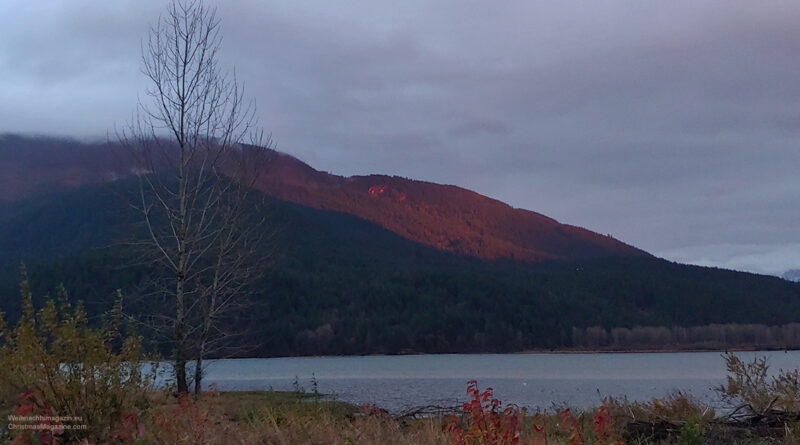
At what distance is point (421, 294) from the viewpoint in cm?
13262

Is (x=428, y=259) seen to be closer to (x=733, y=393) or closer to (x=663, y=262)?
(x=663, y=262)

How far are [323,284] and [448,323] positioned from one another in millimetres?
22109

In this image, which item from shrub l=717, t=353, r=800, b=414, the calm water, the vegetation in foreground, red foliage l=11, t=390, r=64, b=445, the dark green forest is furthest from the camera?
the dark green forest

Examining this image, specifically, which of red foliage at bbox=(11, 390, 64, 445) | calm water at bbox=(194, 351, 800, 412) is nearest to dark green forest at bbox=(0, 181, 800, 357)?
calm water at bbox=(194, 351, 800, 412)

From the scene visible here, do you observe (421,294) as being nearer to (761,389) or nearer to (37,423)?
(761,389)

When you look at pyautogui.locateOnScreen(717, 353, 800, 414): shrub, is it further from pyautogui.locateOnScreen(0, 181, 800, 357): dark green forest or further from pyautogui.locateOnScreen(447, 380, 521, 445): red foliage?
pyautogui.locateOnScreen(0, 181, 800, 357): dark green forest

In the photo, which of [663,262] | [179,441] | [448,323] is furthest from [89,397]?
[663,262]

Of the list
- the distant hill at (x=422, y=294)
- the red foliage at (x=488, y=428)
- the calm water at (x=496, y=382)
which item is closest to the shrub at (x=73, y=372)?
the red foliage at (x=488, y=428)

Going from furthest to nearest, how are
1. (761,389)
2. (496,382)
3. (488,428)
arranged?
1. (496,382)
2. (761,389)
3. (488,428)

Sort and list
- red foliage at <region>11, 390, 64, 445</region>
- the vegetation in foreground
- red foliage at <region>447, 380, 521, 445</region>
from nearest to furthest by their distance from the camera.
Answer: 1. red foliage at <region>11, 390, 64, 445</region>
2. red foliage at <region>447, 380, 521, 445</region>
3. the vegetation in foreground

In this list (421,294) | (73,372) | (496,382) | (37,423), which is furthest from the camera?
(421,294)

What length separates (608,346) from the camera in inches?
5177

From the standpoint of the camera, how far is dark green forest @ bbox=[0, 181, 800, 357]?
112 meters

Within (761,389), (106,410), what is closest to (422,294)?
(761,389)
